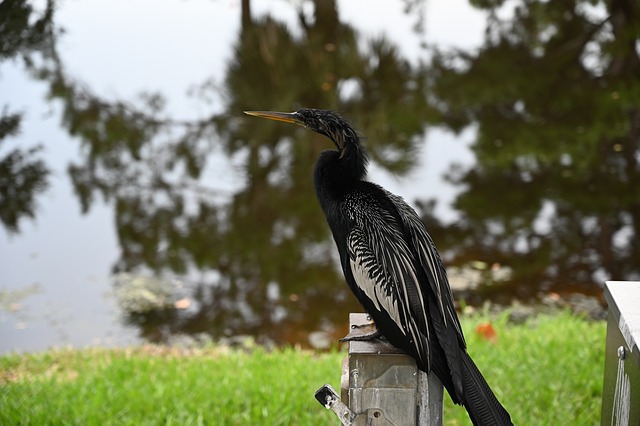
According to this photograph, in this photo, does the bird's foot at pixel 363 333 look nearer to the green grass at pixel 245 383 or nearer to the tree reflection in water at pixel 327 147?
the green grass at pixel 245 383

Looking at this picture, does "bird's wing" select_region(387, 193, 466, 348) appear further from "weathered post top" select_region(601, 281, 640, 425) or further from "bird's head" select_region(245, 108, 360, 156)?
"weathered post top" select_region(601, 281, 640, 425)

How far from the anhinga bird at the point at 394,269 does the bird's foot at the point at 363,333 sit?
45 millimetres

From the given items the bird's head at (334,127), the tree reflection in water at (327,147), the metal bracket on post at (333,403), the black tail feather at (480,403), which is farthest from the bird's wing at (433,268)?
the tree reflection in water at (327,147)

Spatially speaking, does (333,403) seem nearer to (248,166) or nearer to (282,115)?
(282,115)

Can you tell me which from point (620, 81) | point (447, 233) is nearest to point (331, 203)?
point (447, 233)

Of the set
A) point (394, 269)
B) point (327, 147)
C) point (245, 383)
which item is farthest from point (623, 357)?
point (327, 147)

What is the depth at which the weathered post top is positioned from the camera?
2.38 m

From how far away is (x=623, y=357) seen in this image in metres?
2.57

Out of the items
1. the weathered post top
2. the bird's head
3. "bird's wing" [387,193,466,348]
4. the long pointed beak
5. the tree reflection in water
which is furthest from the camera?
the tree reflection in water

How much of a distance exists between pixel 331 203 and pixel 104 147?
264 inches

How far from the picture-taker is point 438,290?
2654mm

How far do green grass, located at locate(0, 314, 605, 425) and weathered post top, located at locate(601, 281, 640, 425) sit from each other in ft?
3.80

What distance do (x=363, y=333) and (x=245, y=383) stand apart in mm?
1811

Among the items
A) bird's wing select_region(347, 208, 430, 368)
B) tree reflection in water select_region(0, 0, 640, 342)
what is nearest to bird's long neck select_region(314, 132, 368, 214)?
bird's wing select_region(347, 208, 430, 368)
